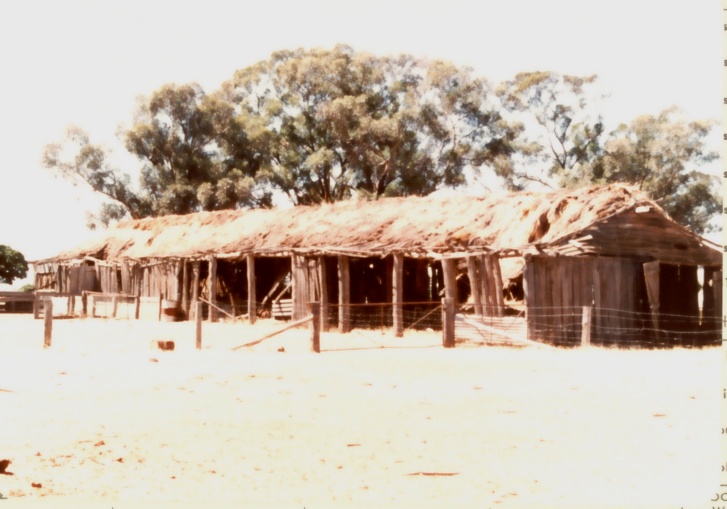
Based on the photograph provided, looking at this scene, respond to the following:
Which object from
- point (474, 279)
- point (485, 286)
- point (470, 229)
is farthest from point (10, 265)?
point (485, 286)

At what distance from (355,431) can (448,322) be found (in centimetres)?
975

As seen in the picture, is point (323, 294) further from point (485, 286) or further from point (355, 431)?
point (355, 431)

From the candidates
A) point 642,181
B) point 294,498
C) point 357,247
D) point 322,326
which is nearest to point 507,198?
point 357,247

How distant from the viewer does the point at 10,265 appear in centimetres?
4772

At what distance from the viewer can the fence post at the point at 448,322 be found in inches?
727

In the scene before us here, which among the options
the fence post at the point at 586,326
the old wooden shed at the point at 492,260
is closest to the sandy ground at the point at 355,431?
the fence post at the point at 586,326

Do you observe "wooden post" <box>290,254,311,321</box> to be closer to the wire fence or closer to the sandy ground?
the wire fence

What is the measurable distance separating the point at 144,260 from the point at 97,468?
86.2 feet

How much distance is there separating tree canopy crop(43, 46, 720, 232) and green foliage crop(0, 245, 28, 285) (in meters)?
4.84

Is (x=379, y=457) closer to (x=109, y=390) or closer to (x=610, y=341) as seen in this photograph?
(x=109, y=390)

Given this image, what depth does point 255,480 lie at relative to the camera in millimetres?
7020

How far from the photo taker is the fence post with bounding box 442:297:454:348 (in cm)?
1845

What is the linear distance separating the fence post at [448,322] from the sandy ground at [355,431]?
201 centimetres

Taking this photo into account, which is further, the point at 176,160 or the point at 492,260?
the point at 176,160
